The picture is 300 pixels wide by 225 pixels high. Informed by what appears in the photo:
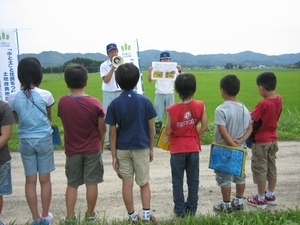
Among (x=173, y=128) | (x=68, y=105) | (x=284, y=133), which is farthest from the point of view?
(x=284, y=133)

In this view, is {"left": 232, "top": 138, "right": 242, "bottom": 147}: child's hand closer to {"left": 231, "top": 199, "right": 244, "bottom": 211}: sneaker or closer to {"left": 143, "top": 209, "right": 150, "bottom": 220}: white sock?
{"left": 231, "top": 199, "right": 244, "bottom": 211}: sneaker

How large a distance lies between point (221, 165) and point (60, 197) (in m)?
2.12

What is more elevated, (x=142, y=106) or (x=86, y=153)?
(x=142, y=106)

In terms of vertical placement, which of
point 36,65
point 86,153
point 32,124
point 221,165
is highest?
point 36,65

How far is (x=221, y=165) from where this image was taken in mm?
3582

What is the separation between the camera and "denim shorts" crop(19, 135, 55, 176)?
3264 millimetres

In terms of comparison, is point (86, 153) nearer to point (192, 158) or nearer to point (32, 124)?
point (32, 124)

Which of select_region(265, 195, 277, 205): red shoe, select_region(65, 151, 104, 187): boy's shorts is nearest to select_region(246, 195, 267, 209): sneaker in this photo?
select_region(265, 195, 277, 205): red shoe

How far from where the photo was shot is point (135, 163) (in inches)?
133

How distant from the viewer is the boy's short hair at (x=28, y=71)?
3232 millimetres

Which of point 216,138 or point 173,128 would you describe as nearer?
point 173,128

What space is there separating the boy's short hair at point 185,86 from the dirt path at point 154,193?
4.58 feet

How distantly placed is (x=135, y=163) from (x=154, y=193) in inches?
44.4

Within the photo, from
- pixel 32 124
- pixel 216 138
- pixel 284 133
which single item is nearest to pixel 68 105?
pixel 32 124
